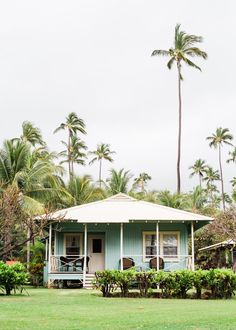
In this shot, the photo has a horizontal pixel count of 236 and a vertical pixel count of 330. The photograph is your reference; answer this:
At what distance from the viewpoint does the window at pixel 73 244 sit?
2472 centimetres

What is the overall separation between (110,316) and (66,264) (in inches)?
476

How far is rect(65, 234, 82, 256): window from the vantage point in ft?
81.1

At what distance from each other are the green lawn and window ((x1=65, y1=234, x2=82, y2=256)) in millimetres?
9992

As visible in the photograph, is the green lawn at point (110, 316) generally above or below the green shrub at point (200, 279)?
below

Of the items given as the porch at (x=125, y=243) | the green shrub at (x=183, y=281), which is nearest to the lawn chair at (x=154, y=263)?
the porch at (x=125, y=243)

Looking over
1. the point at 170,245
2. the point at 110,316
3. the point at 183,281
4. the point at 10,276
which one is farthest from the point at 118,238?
the point at 110,316

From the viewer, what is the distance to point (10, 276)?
17125 mm

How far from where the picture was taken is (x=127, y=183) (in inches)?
1805

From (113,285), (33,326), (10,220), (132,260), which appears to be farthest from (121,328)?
(132,260)

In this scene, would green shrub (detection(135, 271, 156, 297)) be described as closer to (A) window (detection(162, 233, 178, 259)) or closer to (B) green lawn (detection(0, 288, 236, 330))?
(B) green lawn (detection(0, 288, 236, 330))

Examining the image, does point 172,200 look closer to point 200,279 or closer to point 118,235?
point 118,235

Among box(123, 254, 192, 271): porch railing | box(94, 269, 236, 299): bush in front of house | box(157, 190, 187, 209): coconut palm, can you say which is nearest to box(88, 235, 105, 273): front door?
box(123, 254, 192, 271): porch railing

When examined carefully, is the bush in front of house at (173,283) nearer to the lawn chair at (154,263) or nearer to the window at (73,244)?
the lawn chair at (154,263)

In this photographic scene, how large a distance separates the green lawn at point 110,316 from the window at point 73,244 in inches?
393
